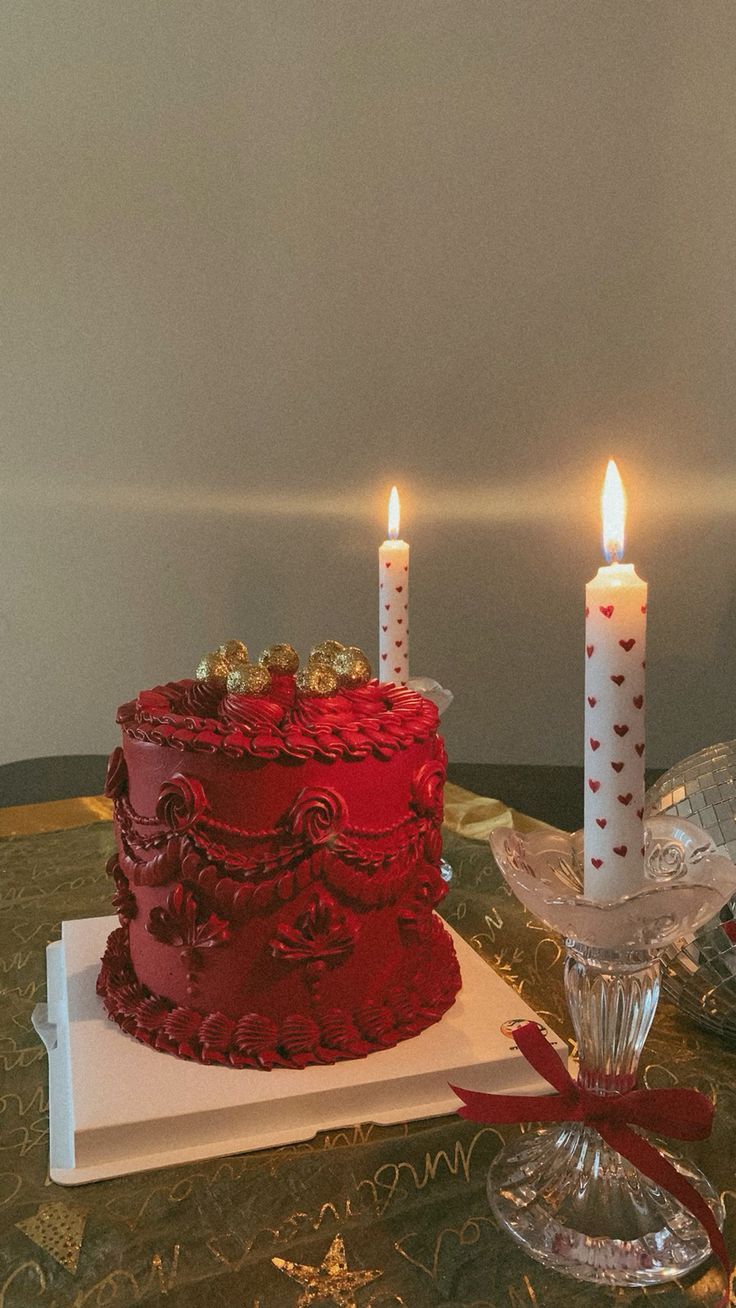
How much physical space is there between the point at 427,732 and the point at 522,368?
1697 millimetres

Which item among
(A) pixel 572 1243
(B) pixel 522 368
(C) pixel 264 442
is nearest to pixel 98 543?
(C) pixel 264 442

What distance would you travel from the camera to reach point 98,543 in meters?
2.69

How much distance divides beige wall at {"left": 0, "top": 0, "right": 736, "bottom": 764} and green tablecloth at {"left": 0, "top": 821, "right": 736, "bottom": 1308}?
1677 millimetres

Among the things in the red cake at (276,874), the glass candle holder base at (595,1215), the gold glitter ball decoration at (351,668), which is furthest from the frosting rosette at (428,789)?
the glass candle holder base at (595,1215)

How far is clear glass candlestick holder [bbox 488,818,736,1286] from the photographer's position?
2.43ft

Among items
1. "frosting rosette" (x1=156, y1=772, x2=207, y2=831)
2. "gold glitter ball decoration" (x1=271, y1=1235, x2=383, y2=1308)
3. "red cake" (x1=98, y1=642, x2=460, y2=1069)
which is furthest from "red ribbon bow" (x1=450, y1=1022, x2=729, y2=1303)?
"frosting rosette" (x1=156, y1=772, x2=207, y2=831)

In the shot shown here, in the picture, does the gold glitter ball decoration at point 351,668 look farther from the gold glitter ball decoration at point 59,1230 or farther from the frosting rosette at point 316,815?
the gold glitter ball decoration at point 59,1230

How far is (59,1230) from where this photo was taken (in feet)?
2.78

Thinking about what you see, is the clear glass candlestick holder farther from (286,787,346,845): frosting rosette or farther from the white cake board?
(286,787,346,845): frosting rosette

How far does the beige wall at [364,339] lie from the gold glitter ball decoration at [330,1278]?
1962mm

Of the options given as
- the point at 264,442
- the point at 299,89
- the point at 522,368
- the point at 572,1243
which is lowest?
the point at 572,1243

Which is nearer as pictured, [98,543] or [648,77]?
[648,77]

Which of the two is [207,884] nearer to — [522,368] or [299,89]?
[522,368]

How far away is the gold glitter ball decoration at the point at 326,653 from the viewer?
1189 mm
